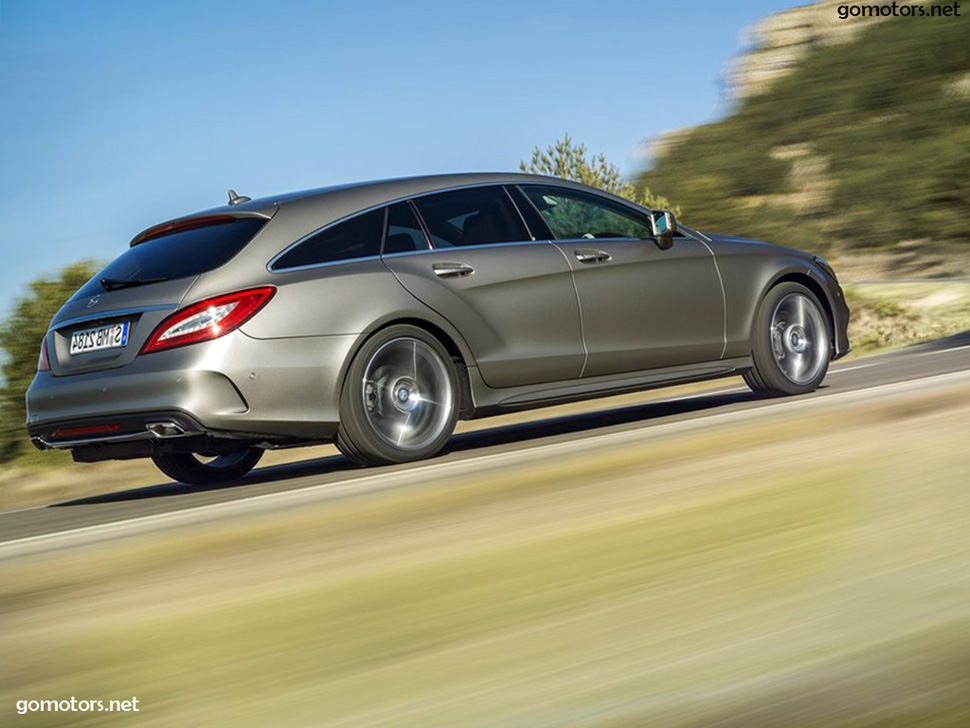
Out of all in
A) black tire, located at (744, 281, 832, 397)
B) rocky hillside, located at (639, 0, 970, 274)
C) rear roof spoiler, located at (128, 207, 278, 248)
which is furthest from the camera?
rocky hillside, located at (639, 0, 970, 274)

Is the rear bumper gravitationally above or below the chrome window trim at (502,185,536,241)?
below

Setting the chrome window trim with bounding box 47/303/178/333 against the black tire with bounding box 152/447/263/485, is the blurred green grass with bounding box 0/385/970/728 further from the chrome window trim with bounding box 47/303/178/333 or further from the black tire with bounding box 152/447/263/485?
the black tire with bounding box 152/447/263/485

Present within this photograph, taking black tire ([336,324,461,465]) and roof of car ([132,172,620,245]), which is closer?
black tire ([336,324,461,465])

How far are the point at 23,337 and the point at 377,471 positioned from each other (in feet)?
57.8

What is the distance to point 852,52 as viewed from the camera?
5703 cm

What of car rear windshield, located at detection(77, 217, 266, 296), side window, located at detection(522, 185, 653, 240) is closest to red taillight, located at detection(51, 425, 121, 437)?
car rear windshield, located at detection(77, 217, 266, 296)

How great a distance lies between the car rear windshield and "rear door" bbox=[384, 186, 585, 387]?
82 cm

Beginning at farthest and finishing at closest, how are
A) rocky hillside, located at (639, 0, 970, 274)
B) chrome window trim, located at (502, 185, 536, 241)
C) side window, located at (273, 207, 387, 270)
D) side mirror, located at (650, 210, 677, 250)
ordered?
1. rocky hillside, located at (639, 0, 970, 274)
2. side mirror, located at (650, 210, 677, 250)
3. chrome window trim, located at (502, 185, 536, 241)
4. side window, located at (273, 207, 387, 270)

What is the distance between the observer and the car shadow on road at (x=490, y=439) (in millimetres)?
7691

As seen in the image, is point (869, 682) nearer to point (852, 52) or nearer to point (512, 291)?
point (512, 291)

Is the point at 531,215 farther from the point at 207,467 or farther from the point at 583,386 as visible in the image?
the point at 207,467

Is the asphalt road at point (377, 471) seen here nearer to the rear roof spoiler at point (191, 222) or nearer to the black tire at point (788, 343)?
the black tire at point (788, 343)

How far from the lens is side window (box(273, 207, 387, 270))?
6.98 meters

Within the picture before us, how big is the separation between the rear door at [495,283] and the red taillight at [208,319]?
0.89m
